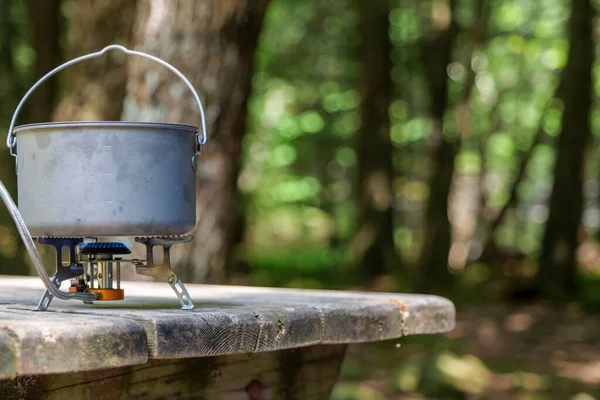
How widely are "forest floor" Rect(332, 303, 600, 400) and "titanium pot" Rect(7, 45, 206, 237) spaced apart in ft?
14.7

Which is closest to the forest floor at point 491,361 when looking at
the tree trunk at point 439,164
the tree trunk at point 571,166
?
the tree trunk at point 571,166

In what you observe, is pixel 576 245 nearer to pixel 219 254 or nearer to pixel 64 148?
pixel 219 254

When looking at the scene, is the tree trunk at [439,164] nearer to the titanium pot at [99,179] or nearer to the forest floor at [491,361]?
the forest floor at [491,361]

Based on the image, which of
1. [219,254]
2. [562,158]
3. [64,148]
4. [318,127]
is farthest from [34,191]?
[318,127]

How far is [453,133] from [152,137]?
13.3 meters

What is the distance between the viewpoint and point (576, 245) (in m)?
11.6

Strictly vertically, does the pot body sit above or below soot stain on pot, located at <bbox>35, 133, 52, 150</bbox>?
below

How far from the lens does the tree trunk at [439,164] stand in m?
13.4

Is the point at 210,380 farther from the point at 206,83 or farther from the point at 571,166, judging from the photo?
the point at 571,166

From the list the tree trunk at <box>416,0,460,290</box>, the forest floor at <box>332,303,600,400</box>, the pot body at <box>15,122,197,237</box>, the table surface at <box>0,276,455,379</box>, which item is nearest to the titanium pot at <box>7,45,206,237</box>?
the pot body at <box>15,122,197,237</box>

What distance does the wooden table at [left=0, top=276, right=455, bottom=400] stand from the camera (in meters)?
1.85

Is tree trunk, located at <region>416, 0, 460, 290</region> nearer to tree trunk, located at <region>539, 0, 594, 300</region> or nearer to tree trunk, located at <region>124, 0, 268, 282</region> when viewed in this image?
tree trunk, located at <region>539, 0, 594, 300</region>

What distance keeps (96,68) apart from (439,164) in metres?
6.92

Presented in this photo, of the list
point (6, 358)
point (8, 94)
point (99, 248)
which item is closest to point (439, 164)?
point (8, 94)
